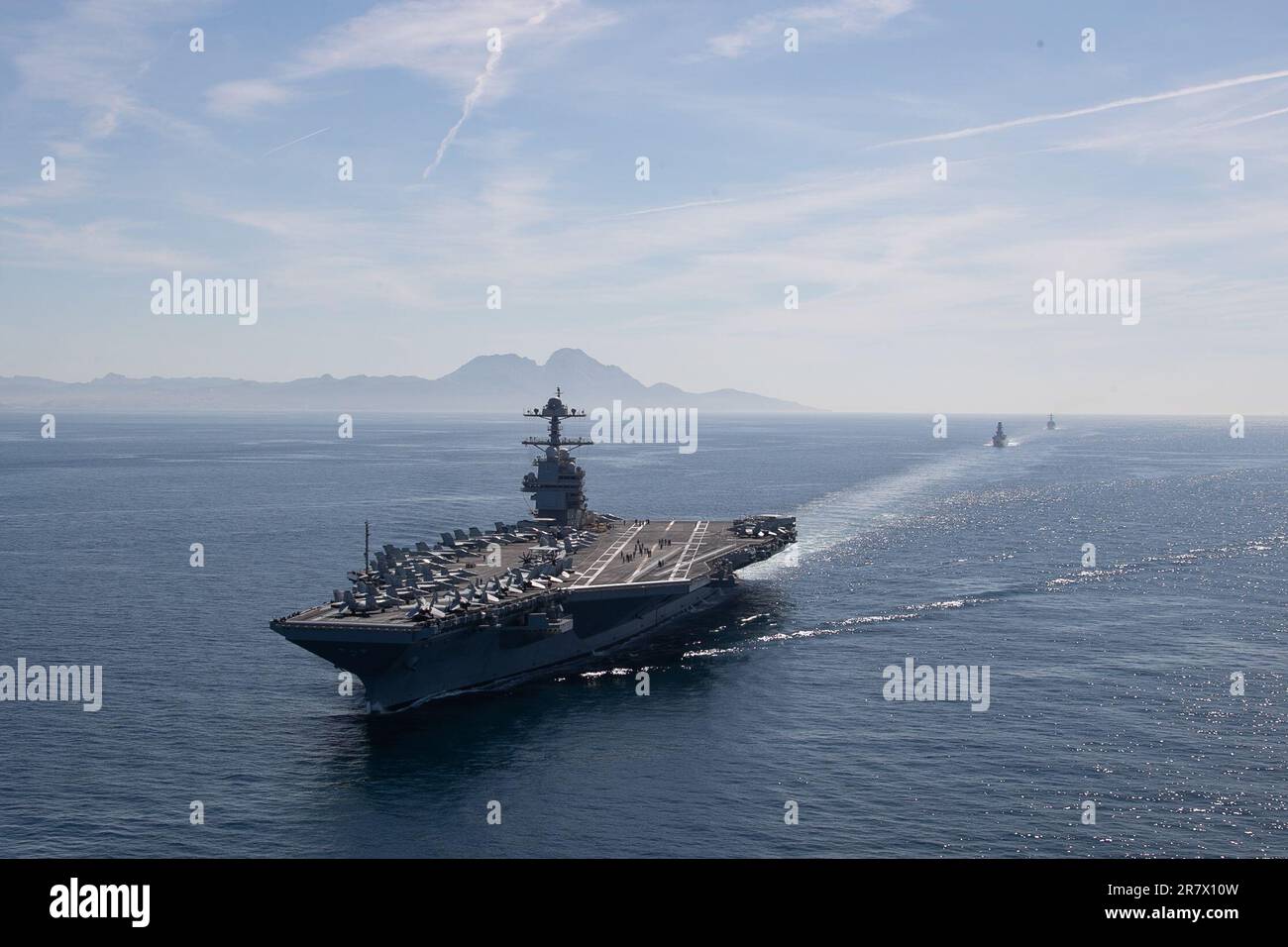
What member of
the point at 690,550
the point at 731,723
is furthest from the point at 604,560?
the point at 731,723

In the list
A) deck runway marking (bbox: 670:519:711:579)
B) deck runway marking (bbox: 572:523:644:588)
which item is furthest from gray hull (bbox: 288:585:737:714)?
deck runway marking (bbox: 572:523:644:588)

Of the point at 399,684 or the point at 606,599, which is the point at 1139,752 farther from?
the point at 399,684

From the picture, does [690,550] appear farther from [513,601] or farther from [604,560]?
[513,601]

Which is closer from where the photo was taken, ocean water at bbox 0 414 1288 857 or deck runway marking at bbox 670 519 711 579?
ocean water at bbox 0 414 1288 857

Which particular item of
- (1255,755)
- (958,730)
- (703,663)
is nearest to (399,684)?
(703,663)

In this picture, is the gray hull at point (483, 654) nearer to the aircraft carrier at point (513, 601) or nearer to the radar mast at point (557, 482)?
the aircraft carrier at point (513, 601)

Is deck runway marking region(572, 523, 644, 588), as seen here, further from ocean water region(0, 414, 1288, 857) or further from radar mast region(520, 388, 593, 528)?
ocean water region(0, 414, 1288, 857)
